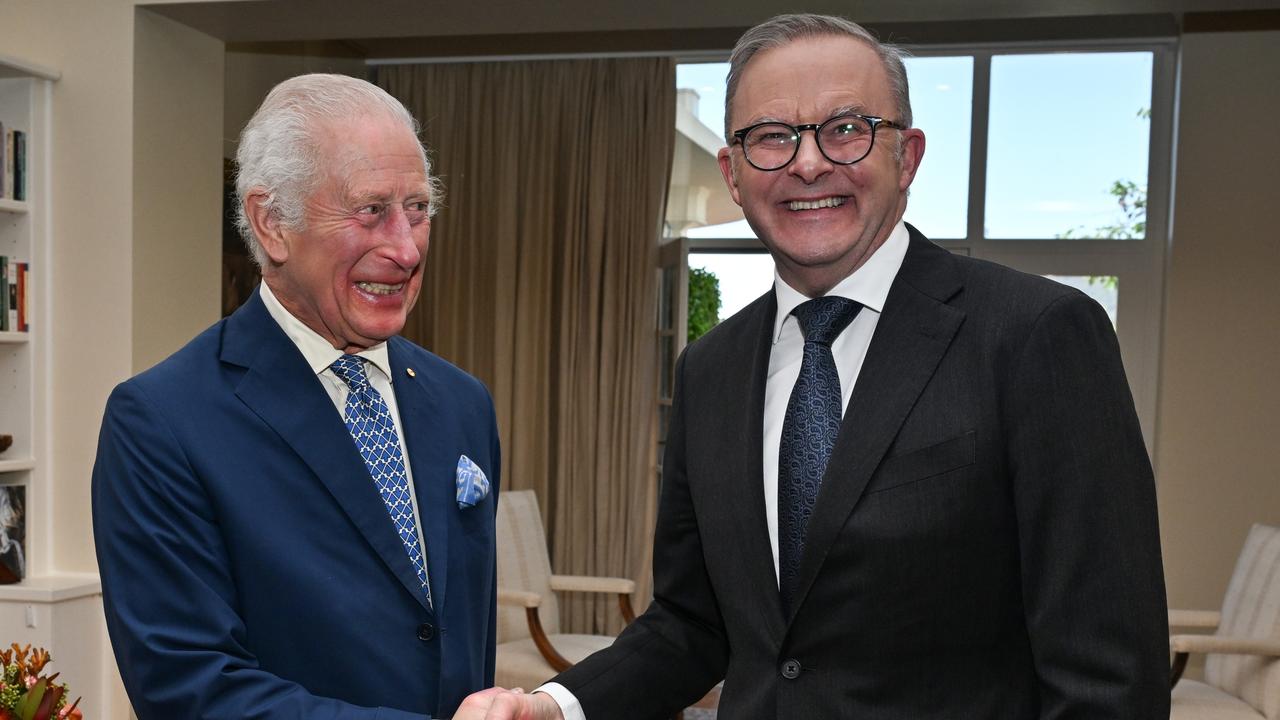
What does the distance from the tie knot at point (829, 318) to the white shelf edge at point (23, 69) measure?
3.57 meters

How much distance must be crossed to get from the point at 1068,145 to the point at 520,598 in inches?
167

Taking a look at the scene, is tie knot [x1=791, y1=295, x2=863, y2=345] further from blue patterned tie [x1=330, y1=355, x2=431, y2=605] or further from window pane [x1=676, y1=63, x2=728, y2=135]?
window pane [x1=676, y1=63, x2=728, y2=135]

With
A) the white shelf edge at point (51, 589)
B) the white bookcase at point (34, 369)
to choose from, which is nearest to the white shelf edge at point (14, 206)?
the white bookcase at point (34, 369)

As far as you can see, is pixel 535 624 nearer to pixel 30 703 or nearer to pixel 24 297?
pixel 24 297

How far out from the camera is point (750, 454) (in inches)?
62.0

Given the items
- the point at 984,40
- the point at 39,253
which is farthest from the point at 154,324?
the point at 984,40

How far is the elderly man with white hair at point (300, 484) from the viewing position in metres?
1.47

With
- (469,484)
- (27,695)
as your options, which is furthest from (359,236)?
(27,695)

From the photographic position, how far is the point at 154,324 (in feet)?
14.5

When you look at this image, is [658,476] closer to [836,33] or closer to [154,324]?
[154,324]

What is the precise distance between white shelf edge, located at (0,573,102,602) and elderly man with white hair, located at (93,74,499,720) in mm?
2759

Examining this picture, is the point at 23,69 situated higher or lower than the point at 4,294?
higher

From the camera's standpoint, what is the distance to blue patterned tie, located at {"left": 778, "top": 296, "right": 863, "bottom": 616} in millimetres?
1490

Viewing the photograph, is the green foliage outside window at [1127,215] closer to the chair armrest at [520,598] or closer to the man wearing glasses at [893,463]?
the chair armrest at [520,598]
